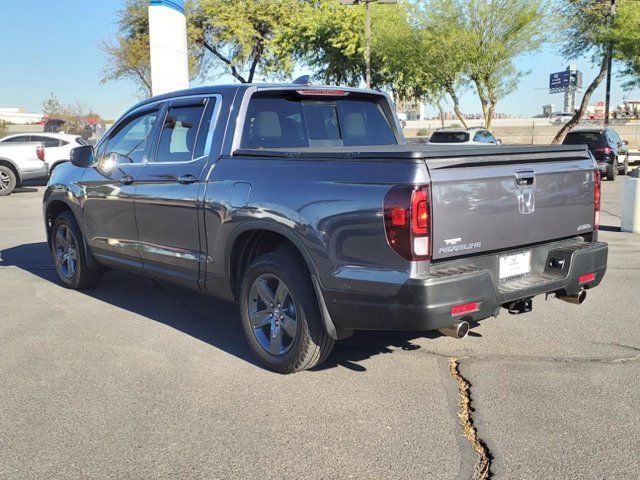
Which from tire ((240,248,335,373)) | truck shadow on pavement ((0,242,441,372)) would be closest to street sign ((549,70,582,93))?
truck shadow on pavement ((0,242,441,372))

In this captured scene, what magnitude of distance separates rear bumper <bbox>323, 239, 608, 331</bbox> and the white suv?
1661 centimetres

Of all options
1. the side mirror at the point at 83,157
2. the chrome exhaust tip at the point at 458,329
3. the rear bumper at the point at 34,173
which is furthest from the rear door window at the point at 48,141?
the chrome exhaust tip at the point at 458,329

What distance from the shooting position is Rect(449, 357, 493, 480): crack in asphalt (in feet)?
10.2

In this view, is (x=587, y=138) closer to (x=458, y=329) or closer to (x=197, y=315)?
(x=197, y=315)

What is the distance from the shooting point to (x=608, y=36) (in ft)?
82.7

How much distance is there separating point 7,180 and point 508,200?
55.7ft

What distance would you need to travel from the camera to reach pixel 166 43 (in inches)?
557

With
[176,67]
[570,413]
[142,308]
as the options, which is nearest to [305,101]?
[142,308]

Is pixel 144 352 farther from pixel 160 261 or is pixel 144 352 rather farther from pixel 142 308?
pixel 142 308

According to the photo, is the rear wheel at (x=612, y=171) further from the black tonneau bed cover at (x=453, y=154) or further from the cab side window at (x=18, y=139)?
the cab side window at (x=18, y=139)

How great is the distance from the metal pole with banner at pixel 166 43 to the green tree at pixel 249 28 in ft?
52.0

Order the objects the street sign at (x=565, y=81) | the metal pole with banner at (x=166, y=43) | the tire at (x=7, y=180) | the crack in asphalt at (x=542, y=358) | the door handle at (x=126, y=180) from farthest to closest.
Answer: the street sign at (x=565, y=81)
the tire at (x=7, y=180)
the metal pole with banner at (x=166, y=43)
the door handle at (x=126, y=180)
the crack in asphalt at (x=542, y=358)

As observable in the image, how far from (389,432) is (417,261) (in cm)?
96

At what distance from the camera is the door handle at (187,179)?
478cm
